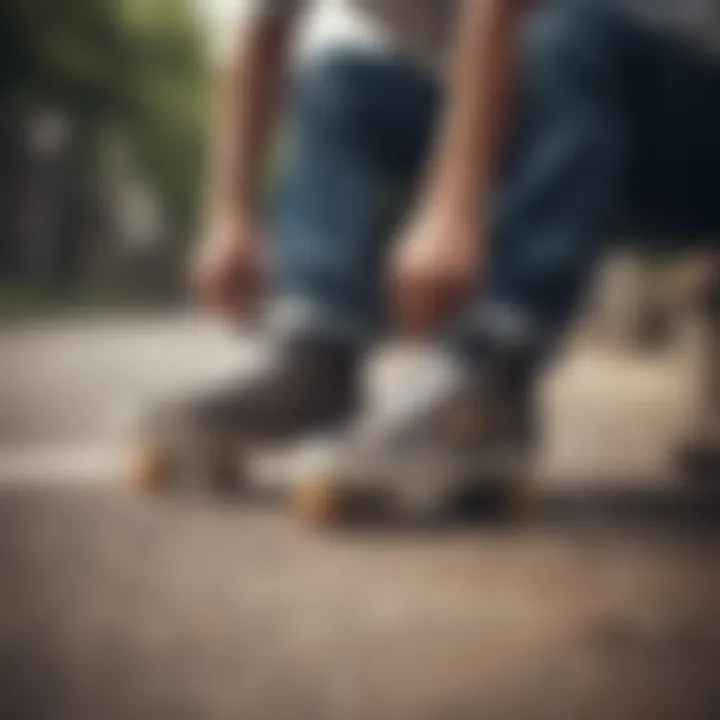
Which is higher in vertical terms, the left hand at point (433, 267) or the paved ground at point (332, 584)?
the left hand at point (433, 267)

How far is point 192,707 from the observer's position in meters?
0.38

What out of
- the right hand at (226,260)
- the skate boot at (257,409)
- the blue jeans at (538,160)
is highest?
the blue jeans at (538,160)

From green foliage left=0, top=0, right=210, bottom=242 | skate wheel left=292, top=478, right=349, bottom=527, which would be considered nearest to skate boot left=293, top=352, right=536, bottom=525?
skate wheel left=292, top=478, right=349, bottom=527

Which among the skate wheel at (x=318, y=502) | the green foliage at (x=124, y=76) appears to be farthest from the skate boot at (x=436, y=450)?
the green foliage at (x=124, y=76)

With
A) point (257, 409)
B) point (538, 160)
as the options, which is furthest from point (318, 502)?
point (538, 160)

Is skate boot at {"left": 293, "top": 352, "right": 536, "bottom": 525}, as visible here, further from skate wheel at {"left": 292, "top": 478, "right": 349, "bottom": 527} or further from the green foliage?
the green foliage

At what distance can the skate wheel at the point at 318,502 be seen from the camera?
1.49 feet

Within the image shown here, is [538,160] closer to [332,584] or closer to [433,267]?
[433,267]

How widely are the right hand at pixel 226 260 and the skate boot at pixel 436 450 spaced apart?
0.07 m

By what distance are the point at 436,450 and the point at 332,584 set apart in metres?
0.09

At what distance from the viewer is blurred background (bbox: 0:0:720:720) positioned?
40 centimetres

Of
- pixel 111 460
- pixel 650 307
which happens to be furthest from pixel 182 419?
pixel 650 307

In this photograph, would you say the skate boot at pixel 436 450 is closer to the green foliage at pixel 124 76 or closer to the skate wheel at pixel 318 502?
the skate wheel at pixel 318 502

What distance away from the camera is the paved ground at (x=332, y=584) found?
0.39 m
